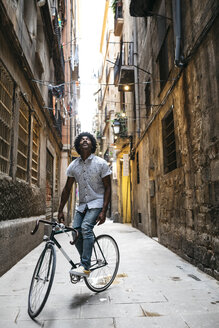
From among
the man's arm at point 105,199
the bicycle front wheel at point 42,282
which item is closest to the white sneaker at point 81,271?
the bicycle front wheel at point 42,282

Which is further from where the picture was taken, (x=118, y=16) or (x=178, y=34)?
(x=118, y=16)

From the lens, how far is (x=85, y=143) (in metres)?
4.02

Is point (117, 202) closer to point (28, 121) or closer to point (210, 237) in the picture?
point (28, 121)

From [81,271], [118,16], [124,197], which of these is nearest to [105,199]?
[81,271]

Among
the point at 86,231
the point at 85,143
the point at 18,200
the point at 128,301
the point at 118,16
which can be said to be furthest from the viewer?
the point at 118,16

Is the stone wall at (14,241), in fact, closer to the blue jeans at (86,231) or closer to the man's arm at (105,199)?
the blue jeans at (86,231)

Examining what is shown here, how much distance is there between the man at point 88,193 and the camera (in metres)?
3.64

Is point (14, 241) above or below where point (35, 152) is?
below

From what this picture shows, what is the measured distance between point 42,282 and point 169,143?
5623 mm

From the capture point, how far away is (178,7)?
5980mm

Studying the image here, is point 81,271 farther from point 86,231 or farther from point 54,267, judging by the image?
point 54,267

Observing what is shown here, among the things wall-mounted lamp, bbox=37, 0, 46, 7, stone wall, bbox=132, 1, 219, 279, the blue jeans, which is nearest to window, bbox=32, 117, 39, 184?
wall-mounted lamp, bbox=37, 0, 46, 7

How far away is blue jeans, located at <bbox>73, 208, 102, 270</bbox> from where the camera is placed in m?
3.57

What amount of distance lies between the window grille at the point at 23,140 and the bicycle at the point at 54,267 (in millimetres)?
3617
